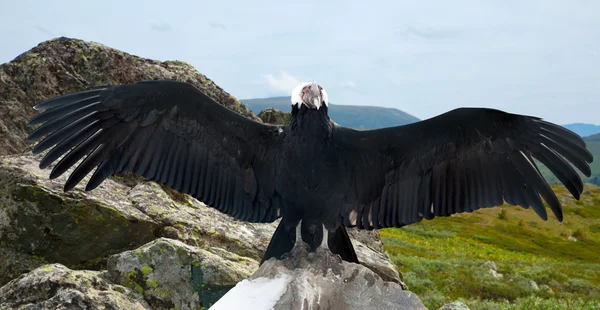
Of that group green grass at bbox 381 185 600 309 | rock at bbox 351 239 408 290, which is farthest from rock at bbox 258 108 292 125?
green grass at bbox 381 185 600 309

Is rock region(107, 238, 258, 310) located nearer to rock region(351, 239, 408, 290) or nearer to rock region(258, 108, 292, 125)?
rock region(351, 239, 408, 290)

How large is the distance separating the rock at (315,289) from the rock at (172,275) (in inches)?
31.9

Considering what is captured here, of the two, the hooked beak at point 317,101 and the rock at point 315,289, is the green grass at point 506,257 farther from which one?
the hooked beak at point 317,101

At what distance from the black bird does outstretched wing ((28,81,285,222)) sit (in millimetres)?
13

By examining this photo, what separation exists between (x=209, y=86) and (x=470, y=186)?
19.7ft

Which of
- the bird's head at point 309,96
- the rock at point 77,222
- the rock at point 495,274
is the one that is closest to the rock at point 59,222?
the rock at point 77,222

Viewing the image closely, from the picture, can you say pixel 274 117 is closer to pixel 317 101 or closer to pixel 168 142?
pixel 168 142

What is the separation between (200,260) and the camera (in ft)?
20.7

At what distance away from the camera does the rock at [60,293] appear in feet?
16.4

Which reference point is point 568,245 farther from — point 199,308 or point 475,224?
point 199,308

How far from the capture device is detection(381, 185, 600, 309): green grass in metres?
16.9

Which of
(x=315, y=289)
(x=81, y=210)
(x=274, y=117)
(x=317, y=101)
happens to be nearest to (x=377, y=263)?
(x=315, y=289)

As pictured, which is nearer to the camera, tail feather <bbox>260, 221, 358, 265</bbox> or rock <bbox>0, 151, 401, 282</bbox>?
tail feather <bbox>260, 221, 358, 265</bbox>

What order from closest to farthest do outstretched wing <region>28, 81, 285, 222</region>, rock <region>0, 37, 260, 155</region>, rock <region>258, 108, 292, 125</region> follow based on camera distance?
outstretched wing <region>28, 81, 285, 222</region>, rock <region>0, 37, 260, 155</region>, rock <region>258, 108, 292, 125</region>
